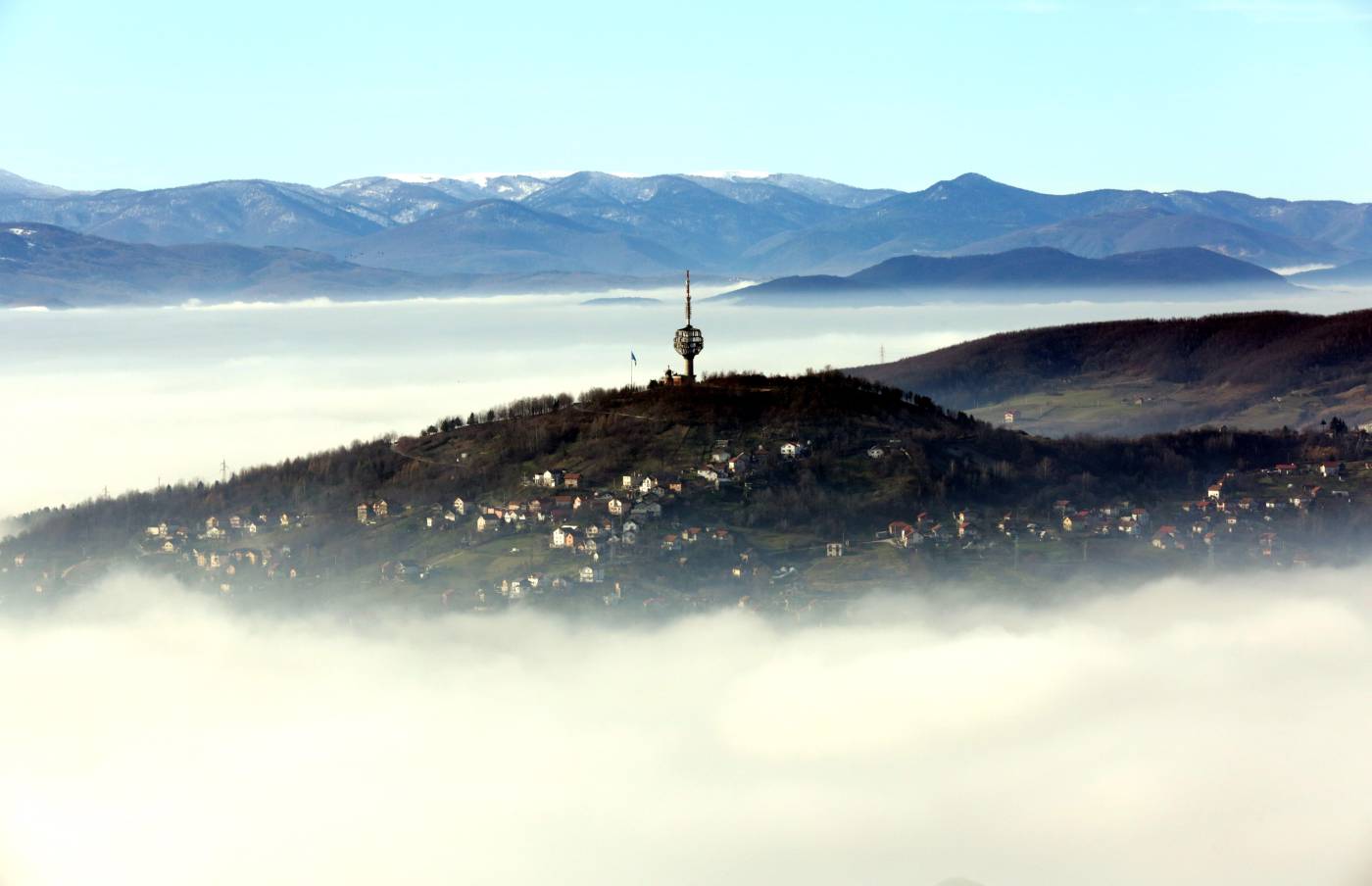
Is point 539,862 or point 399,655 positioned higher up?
point 399,655

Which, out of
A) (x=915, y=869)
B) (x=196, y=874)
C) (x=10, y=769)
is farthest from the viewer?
(x=10, y=769)

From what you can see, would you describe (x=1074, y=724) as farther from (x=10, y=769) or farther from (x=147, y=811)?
(x=10, y=769)

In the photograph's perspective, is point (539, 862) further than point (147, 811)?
No

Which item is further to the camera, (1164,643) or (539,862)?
(1164,643)

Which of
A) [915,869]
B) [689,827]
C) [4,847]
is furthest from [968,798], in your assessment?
[4,847]

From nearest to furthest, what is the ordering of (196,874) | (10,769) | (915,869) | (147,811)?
(915,869) < (196,874) < (147,811) < (10,769)

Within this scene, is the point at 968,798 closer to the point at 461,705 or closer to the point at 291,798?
the point at 461,705

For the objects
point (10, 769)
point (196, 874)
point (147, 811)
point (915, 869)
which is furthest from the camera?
point (10, 769)

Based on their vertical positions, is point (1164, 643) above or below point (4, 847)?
above

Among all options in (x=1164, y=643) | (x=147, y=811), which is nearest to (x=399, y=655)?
(x=147, y=811)
